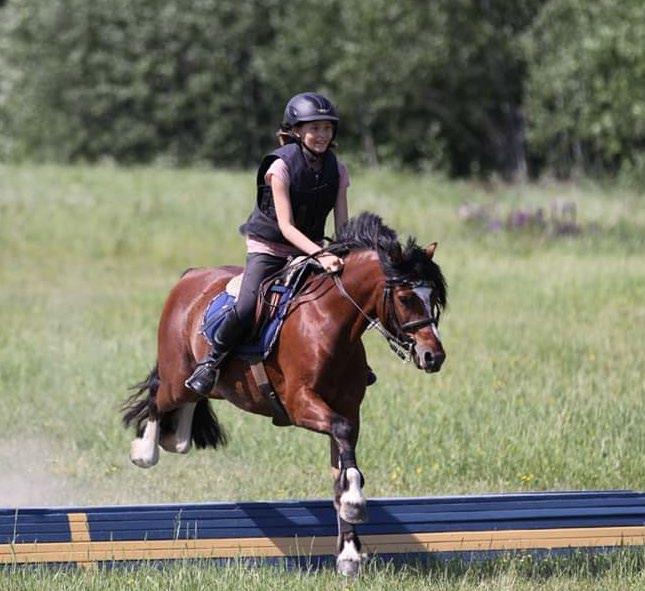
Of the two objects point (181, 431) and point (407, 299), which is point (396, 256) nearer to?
point (407, 299)

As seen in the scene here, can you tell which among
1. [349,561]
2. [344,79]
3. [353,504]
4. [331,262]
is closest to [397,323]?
[331,262]

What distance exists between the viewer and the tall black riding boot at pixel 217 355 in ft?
25.9

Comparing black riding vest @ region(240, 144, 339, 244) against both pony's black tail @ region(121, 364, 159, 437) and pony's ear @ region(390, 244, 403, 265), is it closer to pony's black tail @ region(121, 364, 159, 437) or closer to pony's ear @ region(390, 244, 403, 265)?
pony's ear @ region(390, 244, 403, 265)

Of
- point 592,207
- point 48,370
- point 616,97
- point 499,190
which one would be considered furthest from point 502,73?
point 48,370

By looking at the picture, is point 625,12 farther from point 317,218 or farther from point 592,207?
point 317,218

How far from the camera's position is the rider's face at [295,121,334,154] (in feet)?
25.1

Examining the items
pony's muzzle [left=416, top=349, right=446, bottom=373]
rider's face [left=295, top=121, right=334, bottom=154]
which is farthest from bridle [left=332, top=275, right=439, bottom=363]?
rider's face [left=295, top=121, right=334, bottom=154]

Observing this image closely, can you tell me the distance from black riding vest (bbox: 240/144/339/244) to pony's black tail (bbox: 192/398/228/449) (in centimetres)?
165

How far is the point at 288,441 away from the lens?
11086 mm

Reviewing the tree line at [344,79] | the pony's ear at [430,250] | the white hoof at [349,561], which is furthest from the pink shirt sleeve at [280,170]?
the tree line at [344,79]

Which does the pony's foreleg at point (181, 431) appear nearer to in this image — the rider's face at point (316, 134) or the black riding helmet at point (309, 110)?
the rider's face at point (316, 134)

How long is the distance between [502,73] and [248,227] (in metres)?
38.7

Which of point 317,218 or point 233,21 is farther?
point 233,21

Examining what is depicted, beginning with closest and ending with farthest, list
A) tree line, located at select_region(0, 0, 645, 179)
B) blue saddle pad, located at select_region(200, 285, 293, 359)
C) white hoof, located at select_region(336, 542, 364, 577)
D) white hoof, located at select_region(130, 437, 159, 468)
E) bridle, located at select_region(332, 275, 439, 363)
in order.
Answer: bridle, located at select_region(332, 275, 439, 363)
white hoof, located at select_region(336, 542, 364, 577)
blue saddle pad, located at select_region(200, 285, 293, 359)
white hoof, located at select_region(130, 437, 159, 468)
tree line, located at select_region(0, 0, 645, 179)
